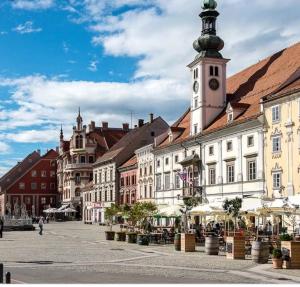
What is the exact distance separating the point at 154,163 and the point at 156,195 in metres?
3.24

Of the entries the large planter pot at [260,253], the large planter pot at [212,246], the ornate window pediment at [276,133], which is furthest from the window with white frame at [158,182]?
the large planter pot at [260,253]

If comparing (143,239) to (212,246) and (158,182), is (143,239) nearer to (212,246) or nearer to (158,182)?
(212,246)

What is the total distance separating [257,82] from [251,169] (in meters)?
9.00

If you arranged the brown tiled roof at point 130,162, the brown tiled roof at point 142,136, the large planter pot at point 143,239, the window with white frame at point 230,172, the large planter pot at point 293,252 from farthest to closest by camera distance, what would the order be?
the brown tiled roof at point 142,136 → the brown tiled roof at point 130,162 → the window with white frame at point 230,172 → the large planter pot at point 143,239 → the large planter pot at point 293,252

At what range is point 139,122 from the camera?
278 ft

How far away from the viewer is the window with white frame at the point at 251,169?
40906 mm

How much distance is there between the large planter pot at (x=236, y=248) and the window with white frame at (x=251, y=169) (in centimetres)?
1636

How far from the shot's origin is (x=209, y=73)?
169 feet

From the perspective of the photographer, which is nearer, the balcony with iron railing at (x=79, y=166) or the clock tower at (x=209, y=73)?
the clock tower at (x=209, y=73)

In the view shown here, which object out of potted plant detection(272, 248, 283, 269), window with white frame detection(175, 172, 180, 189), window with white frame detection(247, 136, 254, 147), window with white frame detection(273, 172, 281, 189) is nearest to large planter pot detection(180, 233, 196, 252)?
potted plant detection(272, 248, 283, 269)

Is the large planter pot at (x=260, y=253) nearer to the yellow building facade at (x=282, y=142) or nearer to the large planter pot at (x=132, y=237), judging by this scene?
the yellow building facade at (x=282, y=142)

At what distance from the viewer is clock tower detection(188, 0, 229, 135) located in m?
51.0

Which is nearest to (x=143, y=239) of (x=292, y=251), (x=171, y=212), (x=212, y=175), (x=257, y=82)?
(x=171, y=212)

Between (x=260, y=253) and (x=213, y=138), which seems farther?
(x=213, y=138)
